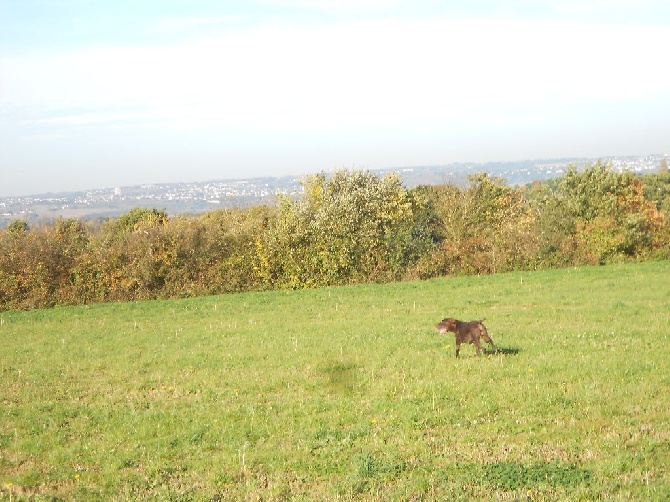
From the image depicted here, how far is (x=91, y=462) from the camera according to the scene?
29.0ft

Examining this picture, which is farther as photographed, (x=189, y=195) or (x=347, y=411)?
(x=189, y=195)

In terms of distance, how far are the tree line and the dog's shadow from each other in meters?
19.8

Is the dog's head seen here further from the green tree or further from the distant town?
the distant town

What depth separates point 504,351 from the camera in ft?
46.1

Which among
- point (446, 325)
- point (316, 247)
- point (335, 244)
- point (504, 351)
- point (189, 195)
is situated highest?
point (189, 195)

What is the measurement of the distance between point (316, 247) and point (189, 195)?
60.7 metres

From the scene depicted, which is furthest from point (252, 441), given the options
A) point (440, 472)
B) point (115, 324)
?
point (115, 324)

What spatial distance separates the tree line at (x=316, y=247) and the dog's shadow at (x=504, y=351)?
1983 centimetres

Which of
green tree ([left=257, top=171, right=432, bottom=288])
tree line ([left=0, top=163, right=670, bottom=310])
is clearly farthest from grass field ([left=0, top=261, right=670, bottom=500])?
green tree ([left=257, top=171, right=432, bottom=288])

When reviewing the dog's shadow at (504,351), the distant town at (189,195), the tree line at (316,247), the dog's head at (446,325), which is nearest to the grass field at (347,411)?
the dog's shadow at (504,351)

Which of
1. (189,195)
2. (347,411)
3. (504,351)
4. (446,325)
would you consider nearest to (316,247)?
(504,351)

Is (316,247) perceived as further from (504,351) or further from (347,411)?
(347,411)

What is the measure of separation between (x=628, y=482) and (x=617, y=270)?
2564cm

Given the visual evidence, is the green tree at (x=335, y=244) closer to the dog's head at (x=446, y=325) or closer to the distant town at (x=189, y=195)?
the distant town at (x=189, y=195)
